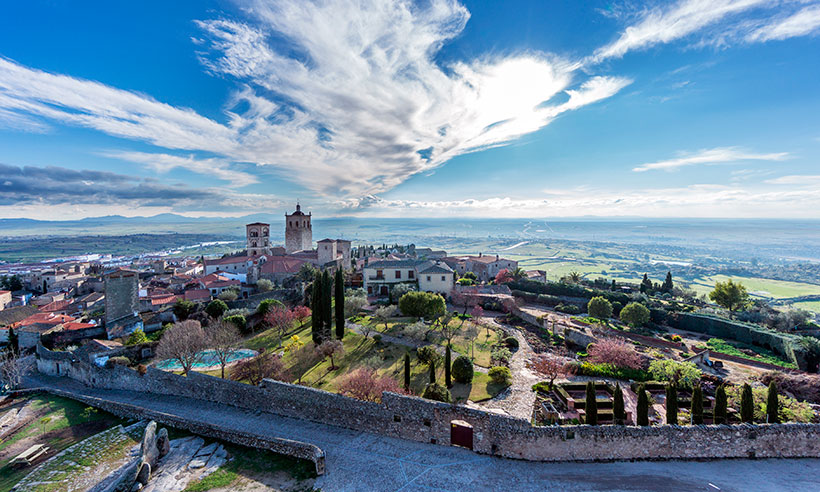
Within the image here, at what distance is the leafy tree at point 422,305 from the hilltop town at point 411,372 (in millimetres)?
182

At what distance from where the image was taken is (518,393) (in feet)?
63.2

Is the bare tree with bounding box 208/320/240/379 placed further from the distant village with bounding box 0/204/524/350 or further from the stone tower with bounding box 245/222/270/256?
the stone tower with bounding box 245/222/270/256

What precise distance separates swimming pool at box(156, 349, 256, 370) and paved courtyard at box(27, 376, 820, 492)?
524 inches

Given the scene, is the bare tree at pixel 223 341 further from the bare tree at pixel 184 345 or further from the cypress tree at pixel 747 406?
the cypress tree at pixel 747 406

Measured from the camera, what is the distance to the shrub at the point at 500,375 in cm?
2022

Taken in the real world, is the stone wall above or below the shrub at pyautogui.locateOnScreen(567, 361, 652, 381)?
above

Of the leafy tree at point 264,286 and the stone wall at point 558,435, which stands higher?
the leafy tree at point 264,286

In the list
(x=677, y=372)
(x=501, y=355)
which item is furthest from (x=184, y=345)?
(x=677, y=372)

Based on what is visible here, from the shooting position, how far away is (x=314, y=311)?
25875mm

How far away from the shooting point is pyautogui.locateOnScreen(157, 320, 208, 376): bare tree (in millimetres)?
22328

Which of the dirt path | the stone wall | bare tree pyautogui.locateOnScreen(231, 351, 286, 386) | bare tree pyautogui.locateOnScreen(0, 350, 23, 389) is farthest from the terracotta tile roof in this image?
the dirt path

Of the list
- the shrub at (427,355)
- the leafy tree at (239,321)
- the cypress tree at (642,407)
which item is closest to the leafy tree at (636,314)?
the cypress tree at (642,407)

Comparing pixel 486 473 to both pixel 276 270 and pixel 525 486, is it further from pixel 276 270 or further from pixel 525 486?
pixel 276 270

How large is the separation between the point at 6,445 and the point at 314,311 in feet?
57.4
